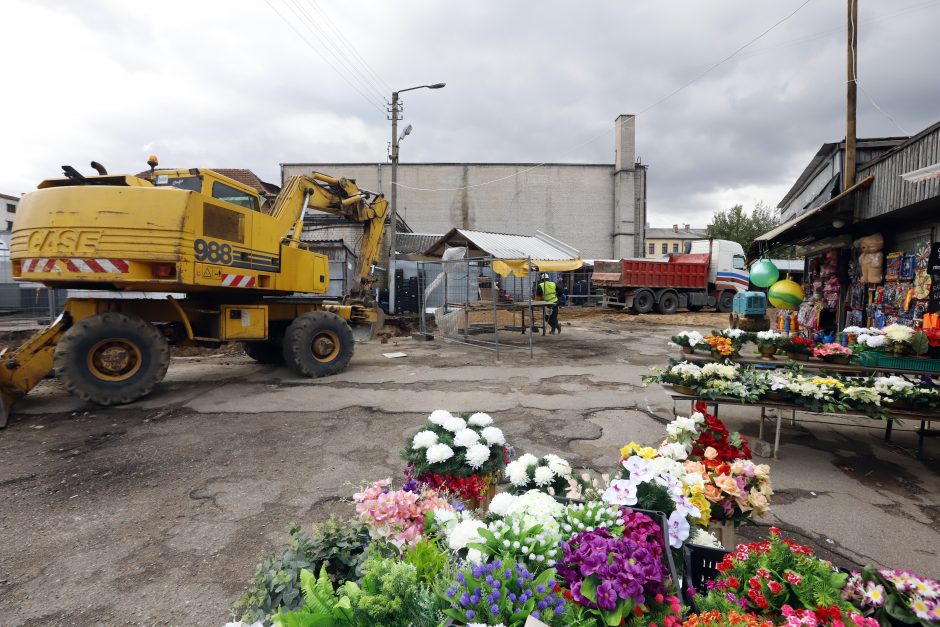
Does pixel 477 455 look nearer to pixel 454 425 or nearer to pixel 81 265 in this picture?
pixel 454 425

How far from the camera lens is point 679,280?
2273cm

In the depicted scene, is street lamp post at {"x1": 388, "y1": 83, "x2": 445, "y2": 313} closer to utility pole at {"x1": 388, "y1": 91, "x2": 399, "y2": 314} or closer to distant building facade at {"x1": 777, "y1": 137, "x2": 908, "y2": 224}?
utility pole at {"x1": 388, "y1": 91, "x2": 399, "y2": 314}

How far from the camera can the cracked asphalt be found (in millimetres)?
2854

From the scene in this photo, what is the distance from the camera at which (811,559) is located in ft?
5.00

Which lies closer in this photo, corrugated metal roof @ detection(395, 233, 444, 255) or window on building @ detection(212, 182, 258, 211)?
window on building @ detection(212, 182, 258, 211)

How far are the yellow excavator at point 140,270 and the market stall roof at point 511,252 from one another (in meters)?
4.39

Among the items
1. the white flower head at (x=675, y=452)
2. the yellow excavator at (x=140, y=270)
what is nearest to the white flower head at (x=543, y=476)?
the white flower head at (x=675, y=452)

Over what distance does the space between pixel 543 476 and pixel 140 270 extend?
6194mm

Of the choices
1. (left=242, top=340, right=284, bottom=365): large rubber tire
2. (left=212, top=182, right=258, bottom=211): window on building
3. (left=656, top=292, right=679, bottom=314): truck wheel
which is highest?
(left=212, top=182, right=258, bottom=211): window on building

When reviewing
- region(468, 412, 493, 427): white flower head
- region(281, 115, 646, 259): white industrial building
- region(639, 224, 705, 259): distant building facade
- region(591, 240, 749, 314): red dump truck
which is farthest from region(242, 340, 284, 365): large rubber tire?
region(639, 224, 705, 259): distant building facade

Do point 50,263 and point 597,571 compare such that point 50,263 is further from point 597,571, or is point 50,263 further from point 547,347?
point 547,347

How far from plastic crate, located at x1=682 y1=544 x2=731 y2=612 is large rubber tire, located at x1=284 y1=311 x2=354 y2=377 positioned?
7.47m

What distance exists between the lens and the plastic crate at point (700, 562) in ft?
5.74

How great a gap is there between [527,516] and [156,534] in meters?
3.05
